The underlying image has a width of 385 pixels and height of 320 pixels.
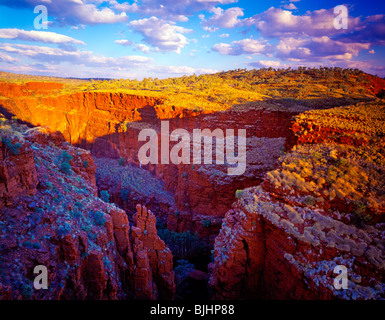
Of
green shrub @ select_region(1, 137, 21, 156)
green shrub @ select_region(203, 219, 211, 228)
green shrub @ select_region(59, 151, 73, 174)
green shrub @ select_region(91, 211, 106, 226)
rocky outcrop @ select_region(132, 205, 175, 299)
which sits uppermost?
green shrub @ select_region(1, 137, 21, 156)

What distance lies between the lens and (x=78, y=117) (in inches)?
1518

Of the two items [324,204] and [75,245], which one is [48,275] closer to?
[75,245]

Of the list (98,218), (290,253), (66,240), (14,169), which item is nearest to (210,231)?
(290,253)

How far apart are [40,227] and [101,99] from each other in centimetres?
3376

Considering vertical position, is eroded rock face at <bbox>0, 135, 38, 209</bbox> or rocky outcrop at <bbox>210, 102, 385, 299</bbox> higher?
eroded rock face at <bbox>0, 135, 38, 209</bbox>

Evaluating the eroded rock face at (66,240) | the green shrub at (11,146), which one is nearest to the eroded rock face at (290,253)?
the eroded rock face at (66,240)

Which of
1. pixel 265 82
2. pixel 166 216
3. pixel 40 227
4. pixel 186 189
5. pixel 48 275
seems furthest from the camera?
pixel 265 82

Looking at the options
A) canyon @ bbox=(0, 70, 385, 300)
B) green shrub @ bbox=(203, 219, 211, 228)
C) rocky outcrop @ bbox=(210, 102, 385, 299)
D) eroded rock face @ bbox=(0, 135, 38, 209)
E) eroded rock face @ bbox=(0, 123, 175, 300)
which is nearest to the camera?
eroded rock face @ bbox=(0, 123, 175, 300)

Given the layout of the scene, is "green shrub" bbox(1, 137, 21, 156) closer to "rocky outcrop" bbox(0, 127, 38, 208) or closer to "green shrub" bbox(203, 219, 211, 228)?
"rocky outcrop" bbox(0, 127, 38, 208)

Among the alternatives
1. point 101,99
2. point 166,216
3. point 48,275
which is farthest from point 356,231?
point 101,99

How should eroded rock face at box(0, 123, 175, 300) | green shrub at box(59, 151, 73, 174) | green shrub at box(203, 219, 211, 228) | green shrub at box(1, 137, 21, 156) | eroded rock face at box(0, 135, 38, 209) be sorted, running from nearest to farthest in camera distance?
eroded rock face at box(0, 123, 175, 300), eroded rock face at box(0, 135, 38, 209), green shrub at box(1, 137, 21, 156), green shrub at box(59, 151, 73, 174), green shrub at box(203, 219, 211, 228)

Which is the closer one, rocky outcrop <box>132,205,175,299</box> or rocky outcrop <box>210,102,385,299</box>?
rocky outcrop <box>210,102,385,299</box>

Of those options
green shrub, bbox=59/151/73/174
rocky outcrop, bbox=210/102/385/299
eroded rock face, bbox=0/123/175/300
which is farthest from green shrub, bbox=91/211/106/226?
rocky outcrop, bbox=210/102/385/299

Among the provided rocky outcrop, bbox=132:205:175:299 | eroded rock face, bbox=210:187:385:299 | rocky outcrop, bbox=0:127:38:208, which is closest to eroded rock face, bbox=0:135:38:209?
rocky outcrop, bbox=0:127:38:208
